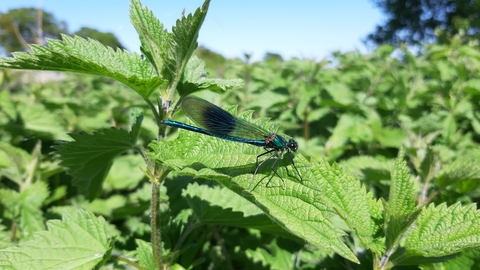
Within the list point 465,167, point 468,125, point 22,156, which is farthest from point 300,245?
point 468,125

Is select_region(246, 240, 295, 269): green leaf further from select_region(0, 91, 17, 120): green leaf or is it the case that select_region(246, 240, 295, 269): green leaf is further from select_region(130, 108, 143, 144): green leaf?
select_region(0, 91, 17, 120): green leaf

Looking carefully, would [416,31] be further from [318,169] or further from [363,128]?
[318,169]

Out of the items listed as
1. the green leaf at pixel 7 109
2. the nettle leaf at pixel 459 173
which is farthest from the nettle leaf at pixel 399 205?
the green leaf at pixel 7 109

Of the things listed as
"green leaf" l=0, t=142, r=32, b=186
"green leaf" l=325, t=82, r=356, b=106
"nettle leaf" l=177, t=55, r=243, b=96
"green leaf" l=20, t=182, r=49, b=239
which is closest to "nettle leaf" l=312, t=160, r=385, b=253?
"nettle leaf" l=177, t=55, r=243, b=96

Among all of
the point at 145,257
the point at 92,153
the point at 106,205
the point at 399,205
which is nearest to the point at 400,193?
the point at 399,205

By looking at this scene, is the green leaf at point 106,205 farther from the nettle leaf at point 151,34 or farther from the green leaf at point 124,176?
the nettle leaf at point 151,34

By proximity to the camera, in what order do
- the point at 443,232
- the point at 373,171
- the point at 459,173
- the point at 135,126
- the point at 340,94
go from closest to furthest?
the point at 443,232 → the point at 135,126 → the point at 459,173 → the point at 373,171 → the point at 340,94

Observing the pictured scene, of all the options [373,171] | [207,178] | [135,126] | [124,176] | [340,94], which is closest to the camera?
[207,178]

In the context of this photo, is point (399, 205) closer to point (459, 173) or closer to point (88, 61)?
point (459, 173)
